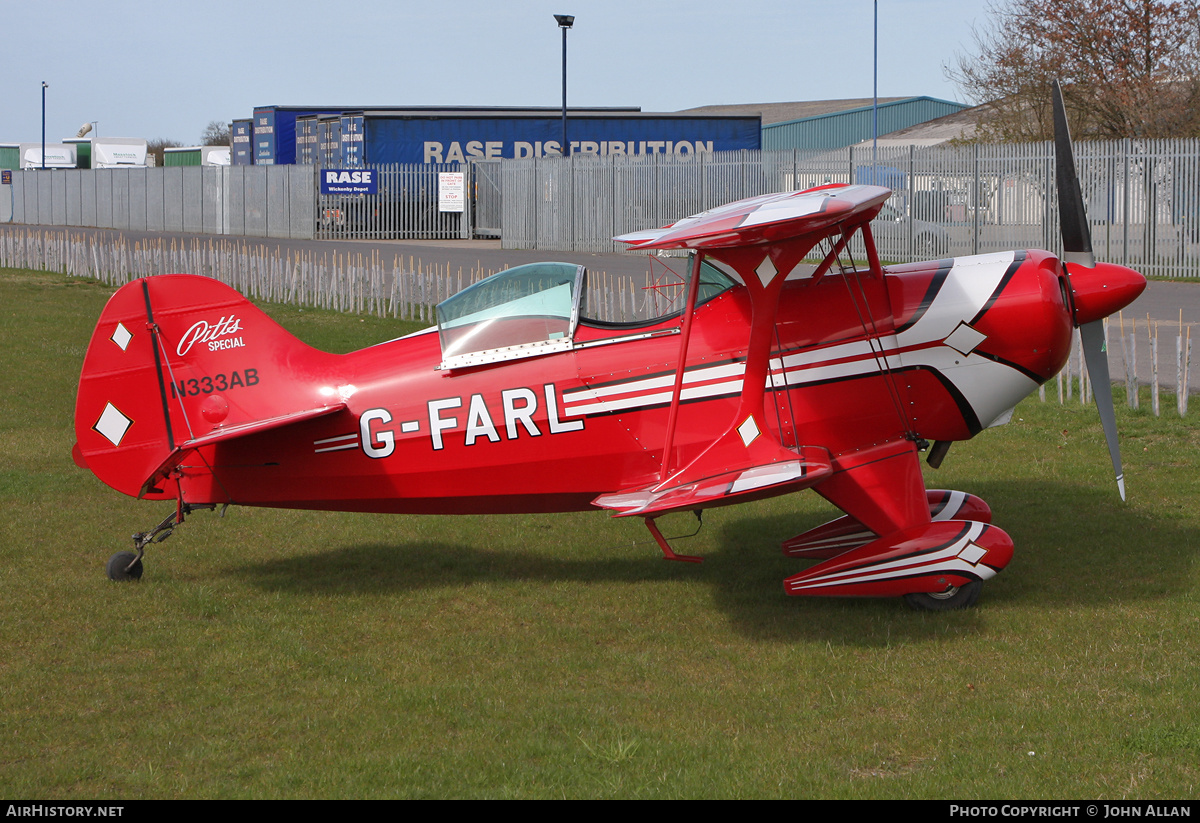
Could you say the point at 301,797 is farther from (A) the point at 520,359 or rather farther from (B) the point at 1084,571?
(B) the point at 1084,571

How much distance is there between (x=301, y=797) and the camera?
473cm

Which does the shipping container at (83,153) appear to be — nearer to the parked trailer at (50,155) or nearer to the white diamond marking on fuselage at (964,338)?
the parked trailer at (50,155)

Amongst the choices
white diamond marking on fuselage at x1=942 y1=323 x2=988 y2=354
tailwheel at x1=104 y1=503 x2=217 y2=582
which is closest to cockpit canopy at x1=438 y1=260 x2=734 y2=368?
white diamond marking on fuselage at x1=942 y1=323 x2=988 y2=354

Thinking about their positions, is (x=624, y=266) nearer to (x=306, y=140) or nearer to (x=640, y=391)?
(x=306, y=140)

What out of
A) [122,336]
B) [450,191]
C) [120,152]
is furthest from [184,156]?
[122,336]

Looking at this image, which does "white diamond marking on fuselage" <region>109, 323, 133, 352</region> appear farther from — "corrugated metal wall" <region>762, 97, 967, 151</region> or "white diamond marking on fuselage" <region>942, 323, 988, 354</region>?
"corrugated metal wall" <region>762, 97, 967, 151</region>

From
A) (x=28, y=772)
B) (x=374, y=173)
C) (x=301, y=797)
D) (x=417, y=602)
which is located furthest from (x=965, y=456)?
(x=374, y=173)

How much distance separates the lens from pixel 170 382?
7586 millimetres

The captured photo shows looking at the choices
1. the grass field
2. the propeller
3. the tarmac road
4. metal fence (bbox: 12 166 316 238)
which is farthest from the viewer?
metal fence (bbox: 12 166 316 238)

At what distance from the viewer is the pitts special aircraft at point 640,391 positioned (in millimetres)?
7000

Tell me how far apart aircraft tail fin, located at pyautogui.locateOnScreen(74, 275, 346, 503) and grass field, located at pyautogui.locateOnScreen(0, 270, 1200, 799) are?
93 centimetres

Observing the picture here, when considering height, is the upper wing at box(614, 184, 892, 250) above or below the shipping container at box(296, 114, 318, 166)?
below

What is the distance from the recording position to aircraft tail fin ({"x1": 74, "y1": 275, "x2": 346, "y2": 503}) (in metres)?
7.51

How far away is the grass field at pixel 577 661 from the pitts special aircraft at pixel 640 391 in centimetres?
59
